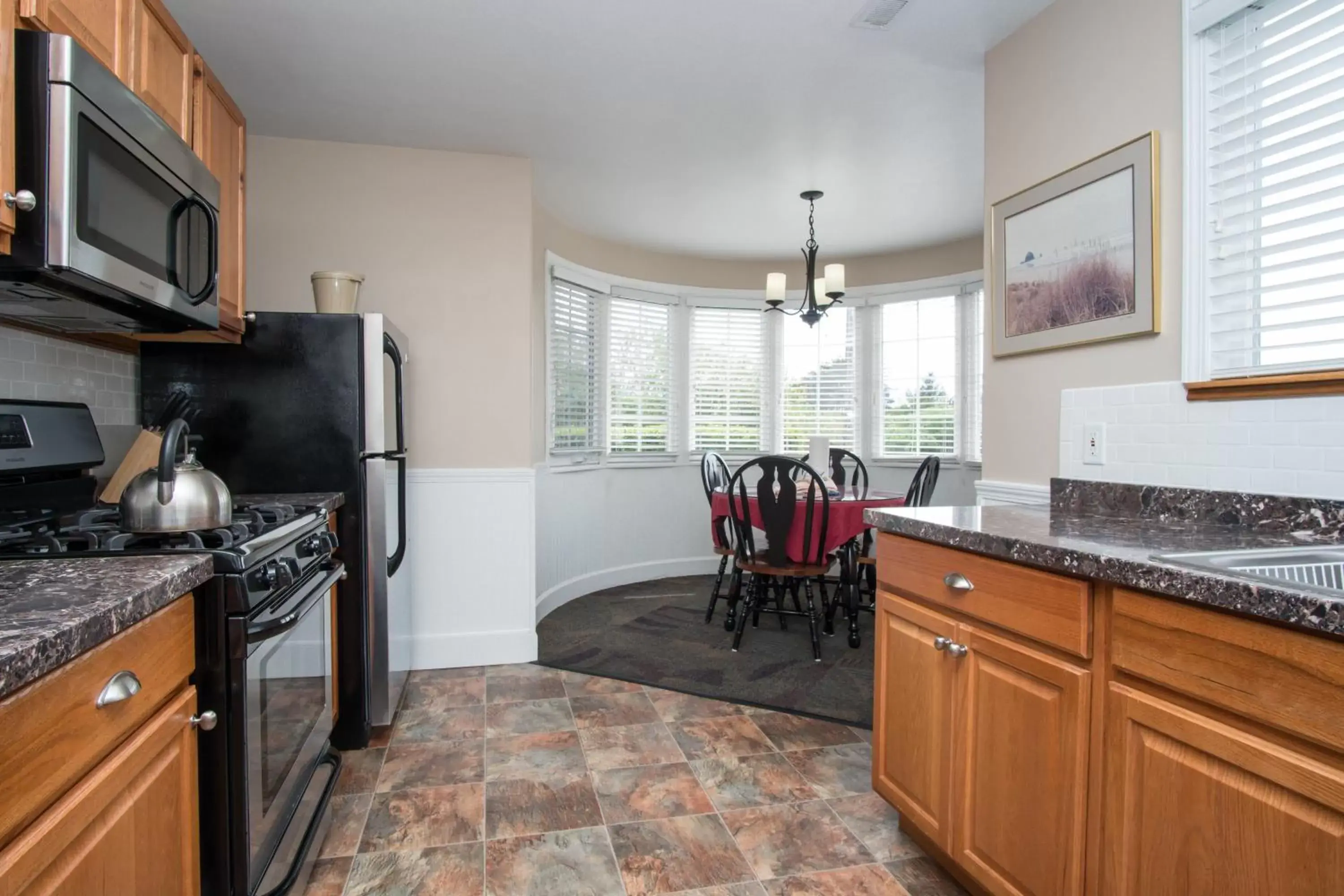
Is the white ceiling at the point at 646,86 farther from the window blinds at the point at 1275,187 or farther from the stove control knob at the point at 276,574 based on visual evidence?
the stove control knob at the point at 276,574

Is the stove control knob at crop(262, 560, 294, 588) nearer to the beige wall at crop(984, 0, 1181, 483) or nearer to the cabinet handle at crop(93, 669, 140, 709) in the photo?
the cabinet handle at crop(93, 669, 140, 709)

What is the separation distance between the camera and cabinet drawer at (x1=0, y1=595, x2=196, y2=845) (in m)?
0.74

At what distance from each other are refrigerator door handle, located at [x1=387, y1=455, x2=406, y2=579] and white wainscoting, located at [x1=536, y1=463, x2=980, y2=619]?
1.43m

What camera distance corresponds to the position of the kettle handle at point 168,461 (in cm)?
136

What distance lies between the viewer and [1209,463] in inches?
62.7

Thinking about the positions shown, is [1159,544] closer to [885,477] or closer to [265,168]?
[265,168]

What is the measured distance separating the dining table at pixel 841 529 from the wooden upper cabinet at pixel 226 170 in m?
2.38

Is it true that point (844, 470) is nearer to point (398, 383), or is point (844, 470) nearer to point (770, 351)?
point (770, 351)

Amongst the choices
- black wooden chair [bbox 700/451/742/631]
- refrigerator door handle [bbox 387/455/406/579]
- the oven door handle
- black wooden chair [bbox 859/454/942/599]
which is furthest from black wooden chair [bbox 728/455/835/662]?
the oven door handle

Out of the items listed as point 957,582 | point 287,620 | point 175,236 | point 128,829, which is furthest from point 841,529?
point 128,829

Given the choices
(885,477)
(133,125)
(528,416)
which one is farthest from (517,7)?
(885,477)

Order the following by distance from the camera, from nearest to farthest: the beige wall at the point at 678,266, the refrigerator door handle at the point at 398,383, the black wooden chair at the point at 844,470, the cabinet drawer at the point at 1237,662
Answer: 1. the cabinet drawer at the point at 1237,662
2. the refrigerator door handle at the point at 398,383
3. the beige wall at the point at 678,266
4. the black wooden chair at the point at 844,470

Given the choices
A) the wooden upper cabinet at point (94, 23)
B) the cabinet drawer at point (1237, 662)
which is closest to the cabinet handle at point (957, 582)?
the cabinet drawer at point (1237, 662)

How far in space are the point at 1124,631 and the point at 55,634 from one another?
1.49m
